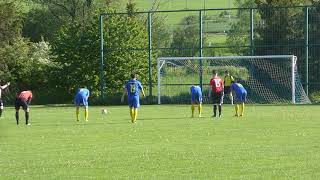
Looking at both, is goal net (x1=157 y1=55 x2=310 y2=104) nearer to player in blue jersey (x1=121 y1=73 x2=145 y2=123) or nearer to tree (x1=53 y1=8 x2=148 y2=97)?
tree (x1=53 y1=8 x2=148 y2=97)

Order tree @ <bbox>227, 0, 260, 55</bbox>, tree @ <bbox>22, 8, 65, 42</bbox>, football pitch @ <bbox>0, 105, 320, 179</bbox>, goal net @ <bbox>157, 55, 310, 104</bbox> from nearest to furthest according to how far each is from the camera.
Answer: football pitch @ <bbox>0, 105, 320, 179</bbox>, goal net @ <bbox>157, 55, 310, 104</bbox>, tree @ <bbox>227, 0, 260, 55</bbox>, tree @ <bbox>22, 8, 65, 42</bbox>

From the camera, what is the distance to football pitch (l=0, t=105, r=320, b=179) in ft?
45.4

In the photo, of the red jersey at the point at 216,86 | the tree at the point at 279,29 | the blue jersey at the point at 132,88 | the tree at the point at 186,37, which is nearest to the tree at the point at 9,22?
the tree at the point at 186,37

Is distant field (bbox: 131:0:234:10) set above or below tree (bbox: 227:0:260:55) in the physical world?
above

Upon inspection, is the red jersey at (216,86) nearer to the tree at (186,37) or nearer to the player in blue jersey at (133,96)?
the player in blue jersey at (133,96)

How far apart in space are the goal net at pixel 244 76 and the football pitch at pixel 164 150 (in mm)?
16224

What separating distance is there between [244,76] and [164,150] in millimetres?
28262

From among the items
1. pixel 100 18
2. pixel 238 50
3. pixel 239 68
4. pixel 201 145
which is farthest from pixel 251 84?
pixel 201 145

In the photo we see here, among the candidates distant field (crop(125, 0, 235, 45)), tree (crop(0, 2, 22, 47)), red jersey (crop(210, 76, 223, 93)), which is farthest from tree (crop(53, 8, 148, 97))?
red jersey (crop(210, 76, 223, 93))

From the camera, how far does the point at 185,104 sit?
44781 millimetres

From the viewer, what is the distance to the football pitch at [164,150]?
13.8m

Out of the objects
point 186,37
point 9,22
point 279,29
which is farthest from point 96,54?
point 186,37

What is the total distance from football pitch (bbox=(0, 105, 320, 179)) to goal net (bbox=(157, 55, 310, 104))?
16.2 m

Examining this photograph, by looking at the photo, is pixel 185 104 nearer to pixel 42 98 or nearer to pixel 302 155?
pixel 42 98
